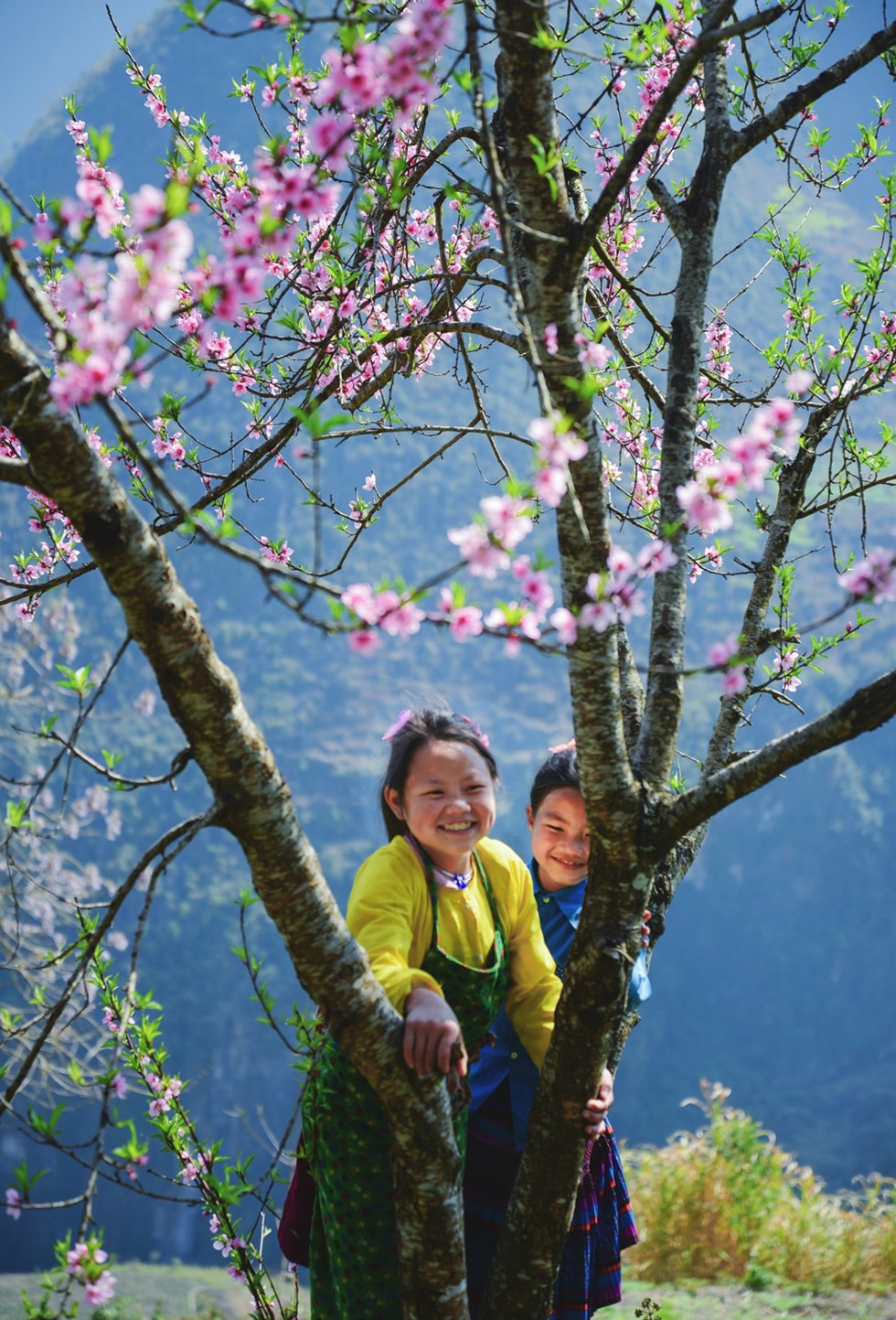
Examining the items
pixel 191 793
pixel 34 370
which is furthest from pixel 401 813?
pixel 191 793

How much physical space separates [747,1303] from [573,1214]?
3.19 metres

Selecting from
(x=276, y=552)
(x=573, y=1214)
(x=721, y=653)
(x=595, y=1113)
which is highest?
(x=276, y=552)

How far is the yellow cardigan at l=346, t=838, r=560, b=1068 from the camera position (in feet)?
4.75

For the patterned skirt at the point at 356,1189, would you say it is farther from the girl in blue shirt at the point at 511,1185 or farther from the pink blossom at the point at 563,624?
the pink blossom at the point at 563,624

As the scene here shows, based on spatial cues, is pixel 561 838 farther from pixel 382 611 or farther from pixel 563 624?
pixel 382 611

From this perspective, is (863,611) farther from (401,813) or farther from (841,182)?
(841,182)

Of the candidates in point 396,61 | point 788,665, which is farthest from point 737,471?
point 788,665

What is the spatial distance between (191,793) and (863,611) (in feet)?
113

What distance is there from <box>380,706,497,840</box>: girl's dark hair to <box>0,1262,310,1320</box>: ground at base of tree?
16.0 ft

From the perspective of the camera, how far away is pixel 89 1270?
1.30 metres

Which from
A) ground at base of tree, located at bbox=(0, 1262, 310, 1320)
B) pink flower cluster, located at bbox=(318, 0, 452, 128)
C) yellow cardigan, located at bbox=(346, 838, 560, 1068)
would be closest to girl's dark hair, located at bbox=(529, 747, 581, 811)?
yellow cardigan, located at bbox=(346, 838, 560, 1068)

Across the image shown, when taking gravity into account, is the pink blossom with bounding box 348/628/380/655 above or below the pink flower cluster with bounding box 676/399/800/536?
below

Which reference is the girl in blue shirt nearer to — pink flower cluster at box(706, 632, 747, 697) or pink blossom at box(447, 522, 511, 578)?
pink flower cluster at box(706, 632, 747, 697)

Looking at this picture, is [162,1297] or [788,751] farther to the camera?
[162,1297]
